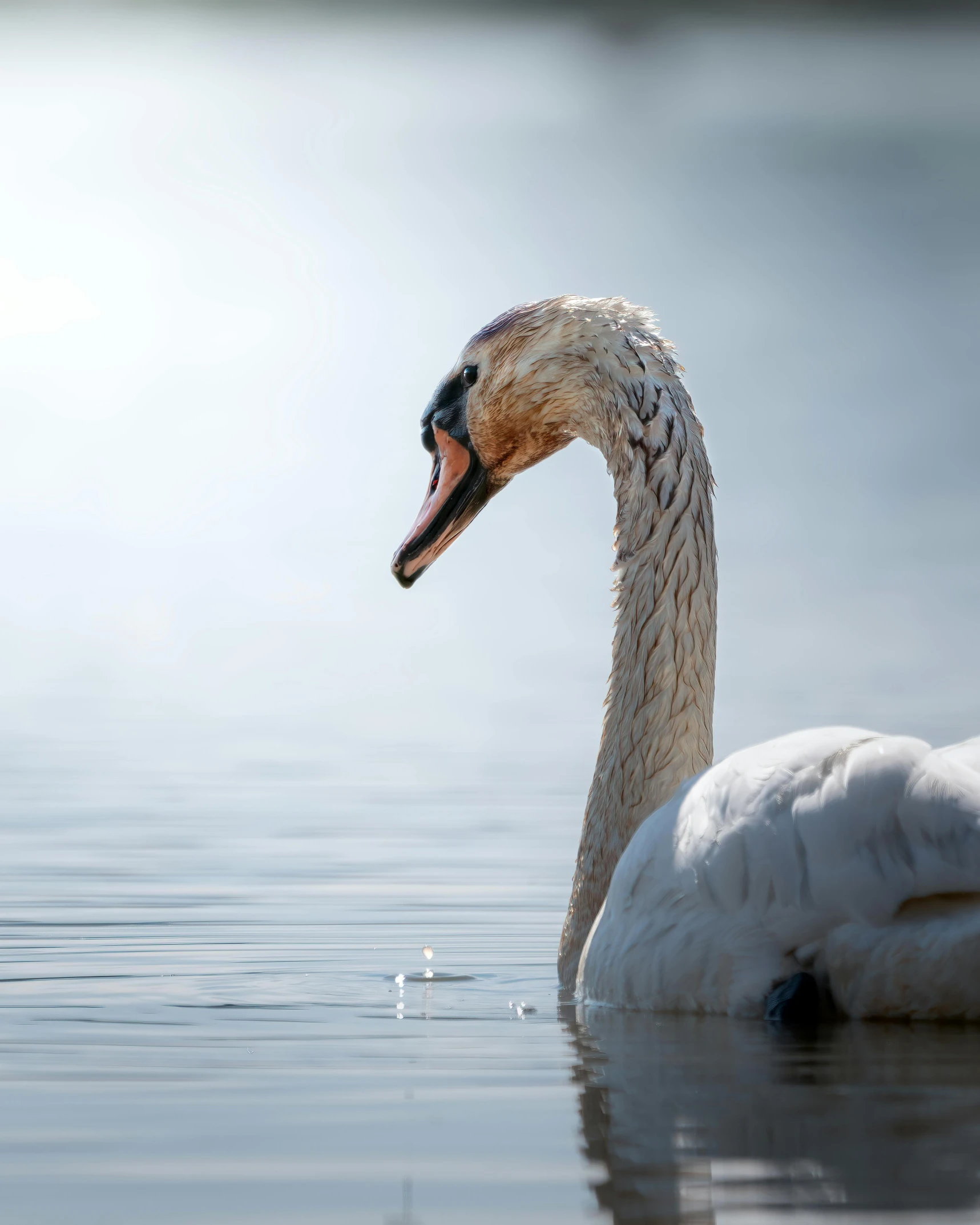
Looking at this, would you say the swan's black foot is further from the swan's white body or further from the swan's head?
the swan's head

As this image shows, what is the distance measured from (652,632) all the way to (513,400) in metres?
0.96

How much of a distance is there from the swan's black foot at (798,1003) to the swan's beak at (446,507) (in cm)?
256

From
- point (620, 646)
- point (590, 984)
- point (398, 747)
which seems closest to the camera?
point (590, 984)

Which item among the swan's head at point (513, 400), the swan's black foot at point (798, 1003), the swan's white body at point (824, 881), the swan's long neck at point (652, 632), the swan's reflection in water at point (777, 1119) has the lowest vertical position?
the swan's reflection in water at point (777, 1119)

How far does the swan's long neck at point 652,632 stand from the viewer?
5.32m

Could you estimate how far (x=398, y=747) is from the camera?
23.5 metres

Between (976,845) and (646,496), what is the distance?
218 centimetres

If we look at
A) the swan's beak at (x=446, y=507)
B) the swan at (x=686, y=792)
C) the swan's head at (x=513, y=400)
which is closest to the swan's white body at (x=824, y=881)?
the swan at (x=686, y=792)

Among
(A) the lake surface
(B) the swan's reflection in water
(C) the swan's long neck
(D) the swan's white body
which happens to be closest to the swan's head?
(C) the swan's long neck

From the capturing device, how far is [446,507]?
20.1ft

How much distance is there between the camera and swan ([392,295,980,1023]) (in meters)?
3.66

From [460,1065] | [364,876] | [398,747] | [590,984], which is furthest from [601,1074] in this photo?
[398,747]

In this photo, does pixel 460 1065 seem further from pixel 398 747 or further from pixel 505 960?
pixel 398 747

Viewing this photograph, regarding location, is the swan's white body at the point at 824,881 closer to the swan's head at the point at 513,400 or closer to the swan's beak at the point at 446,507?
the swan's head at the point at 513,400
